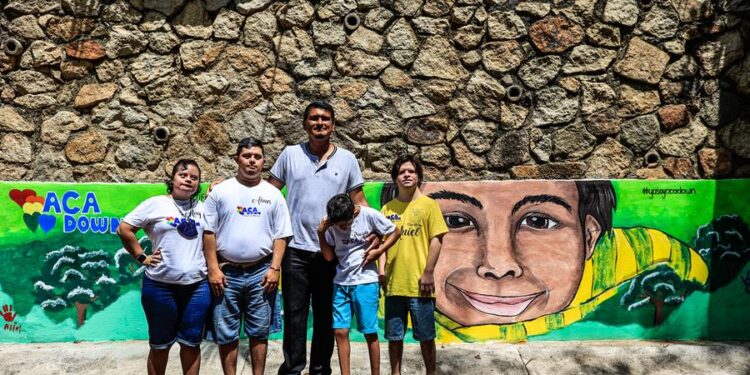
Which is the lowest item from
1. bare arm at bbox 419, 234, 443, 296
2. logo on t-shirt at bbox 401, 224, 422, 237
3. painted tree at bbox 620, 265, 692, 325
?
painted tree at bbox 620, 265, 692, 325

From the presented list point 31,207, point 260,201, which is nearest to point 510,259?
point 260,201

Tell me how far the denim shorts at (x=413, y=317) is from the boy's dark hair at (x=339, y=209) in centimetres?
69

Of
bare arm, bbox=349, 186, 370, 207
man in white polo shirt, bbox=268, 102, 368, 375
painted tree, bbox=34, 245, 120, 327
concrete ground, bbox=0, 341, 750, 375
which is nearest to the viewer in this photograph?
man in white polo shirt, bbox=268, 102, 368, 375

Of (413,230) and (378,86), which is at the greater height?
(378,86)

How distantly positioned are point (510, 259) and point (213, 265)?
2.55m

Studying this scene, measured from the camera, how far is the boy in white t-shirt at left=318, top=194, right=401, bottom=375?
3.57m

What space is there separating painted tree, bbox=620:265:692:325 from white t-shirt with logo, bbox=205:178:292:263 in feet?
10.1

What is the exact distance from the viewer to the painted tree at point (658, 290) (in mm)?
4965

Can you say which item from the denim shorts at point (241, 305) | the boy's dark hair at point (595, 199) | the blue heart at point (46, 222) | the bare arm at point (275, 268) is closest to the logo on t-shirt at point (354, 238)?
the bare arm at point (275, 268)

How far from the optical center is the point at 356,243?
3.59m

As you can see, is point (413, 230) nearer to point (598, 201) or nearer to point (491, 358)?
point (491, 358)

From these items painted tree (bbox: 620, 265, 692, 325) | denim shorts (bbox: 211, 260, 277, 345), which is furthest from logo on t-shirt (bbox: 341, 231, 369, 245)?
painted tree (bbox: 620, 265, 692, 325)

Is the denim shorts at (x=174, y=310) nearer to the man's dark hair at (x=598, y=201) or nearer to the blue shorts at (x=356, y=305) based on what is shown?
the blue shorts at (x=356, y=305)

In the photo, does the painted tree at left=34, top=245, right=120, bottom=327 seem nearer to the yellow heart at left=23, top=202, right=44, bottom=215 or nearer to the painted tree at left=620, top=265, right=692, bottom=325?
the yellow heart at left=23, top=202, right=44, bottom=215
